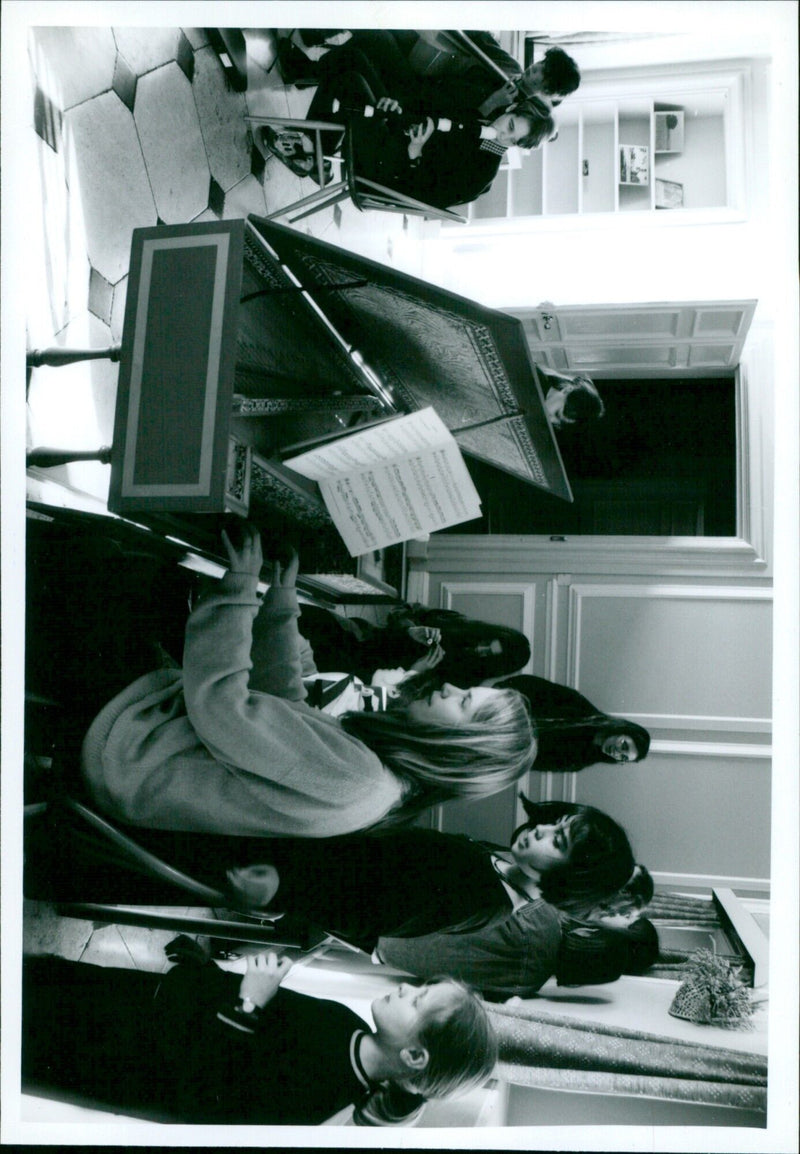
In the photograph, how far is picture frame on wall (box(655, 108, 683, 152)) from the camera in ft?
5.86

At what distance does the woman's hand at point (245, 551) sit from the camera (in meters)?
1.57

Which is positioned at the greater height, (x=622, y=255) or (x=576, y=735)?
(x=622, y=255)

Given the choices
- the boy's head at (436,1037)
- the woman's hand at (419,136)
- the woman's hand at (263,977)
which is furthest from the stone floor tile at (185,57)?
the boy's head at (436,1037)

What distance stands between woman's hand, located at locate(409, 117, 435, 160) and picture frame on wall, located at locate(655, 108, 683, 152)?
46cm

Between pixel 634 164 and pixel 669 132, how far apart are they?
0.09m

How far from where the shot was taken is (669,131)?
1792mm

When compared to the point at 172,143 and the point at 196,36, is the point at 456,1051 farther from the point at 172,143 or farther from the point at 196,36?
the point at 196,36

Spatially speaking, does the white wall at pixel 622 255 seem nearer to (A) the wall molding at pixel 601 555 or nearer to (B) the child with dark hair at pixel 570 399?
(B) the child with dark hair at pixel 570 399

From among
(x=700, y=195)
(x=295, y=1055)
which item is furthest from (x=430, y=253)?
(x=295, y=1055)

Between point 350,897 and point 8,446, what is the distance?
1.04 meters

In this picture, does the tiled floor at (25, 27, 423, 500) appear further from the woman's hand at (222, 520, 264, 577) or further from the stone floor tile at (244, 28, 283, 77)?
the woman's hand at (222, 520, 264, 577)

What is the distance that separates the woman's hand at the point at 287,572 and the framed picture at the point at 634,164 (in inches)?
40.2

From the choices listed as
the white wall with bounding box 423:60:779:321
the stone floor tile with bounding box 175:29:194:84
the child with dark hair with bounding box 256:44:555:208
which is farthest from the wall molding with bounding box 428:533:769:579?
the stone floor tile with bounding box 175:29:194:84

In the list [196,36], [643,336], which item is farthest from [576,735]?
[196,36]
